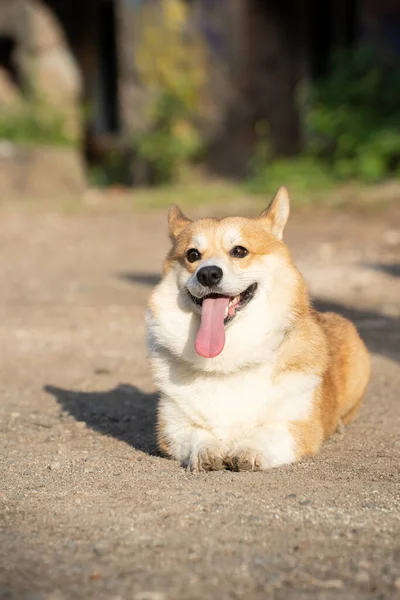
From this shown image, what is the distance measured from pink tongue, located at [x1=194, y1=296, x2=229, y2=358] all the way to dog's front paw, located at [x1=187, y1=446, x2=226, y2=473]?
409 millimetres

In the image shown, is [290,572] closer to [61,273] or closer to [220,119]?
[61,273]

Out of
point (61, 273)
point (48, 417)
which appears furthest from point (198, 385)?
point (61, 273)

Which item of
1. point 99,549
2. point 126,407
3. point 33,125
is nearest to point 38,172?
point 33,125

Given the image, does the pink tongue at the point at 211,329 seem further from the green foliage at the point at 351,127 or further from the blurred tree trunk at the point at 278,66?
the blurred tree trunk at the point at 278,66

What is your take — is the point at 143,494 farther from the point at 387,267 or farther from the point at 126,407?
the point at 387,267

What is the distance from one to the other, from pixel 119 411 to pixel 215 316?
63.4 inches

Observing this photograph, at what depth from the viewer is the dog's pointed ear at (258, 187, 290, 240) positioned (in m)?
4.77

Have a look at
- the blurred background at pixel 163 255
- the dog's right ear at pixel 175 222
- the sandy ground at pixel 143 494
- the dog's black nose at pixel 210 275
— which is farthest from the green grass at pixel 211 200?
the dog's black nose at pixel 210 275

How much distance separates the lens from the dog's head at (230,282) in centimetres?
436

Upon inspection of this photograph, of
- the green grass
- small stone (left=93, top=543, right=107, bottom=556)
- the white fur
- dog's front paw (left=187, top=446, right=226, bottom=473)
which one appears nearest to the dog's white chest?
the white fur

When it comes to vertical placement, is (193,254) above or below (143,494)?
above

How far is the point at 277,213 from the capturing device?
4.79m

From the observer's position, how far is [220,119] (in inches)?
671

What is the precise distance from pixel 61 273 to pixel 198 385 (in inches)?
249
